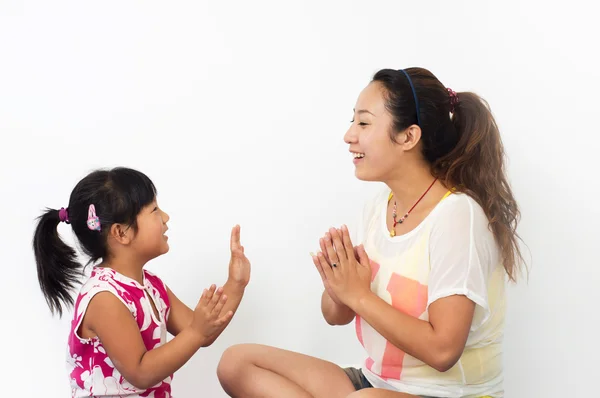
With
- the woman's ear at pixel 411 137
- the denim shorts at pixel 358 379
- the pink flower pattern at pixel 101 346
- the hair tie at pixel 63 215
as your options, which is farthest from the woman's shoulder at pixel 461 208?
the hair tie at pixel 63 215

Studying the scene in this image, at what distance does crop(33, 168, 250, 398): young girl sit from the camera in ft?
6.03

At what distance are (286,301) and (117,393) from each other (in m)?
→ 0.92

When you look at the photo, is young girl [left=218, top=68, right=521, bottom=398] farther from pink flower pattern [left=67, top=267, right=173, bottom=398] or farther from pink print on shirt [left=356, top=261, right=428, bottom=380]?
pink flower pattern [left=67, top=267, right=173, bottom=398]

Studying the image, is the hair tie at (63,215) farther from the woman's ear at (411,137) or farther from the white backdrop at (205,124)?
the woman's ear at (411,137)

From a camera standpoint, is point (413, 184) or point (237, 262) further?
point (237, 262)

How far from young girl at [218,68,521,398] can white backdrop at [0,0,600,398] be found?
73cm

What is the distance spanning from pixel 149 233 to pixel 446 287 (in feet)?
2.38

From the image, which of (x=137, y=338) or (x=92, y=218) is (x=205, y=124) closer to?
(x=92, y=218)

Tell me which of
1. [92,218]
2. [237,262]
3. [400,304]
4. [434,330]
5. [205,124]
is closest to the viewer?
[434,330]

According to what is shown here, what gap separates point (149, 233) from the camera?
194cm

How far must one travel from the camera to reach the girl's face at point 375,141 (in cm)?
186

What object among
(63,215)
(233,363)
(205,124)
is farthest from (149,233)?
(205,124)

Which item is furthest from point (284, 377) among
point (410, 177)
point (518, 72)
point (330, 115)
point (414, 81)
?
point (518, 72)

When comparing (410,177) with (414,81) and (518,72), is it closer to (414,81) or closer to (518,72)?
(414,81)
